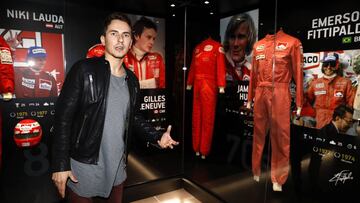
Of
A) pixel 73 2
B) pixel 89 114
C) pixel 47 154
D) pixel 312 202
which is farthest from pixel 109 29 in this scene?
pixel 312 202

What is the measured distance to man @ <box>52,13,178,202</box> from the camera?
50.5 inches

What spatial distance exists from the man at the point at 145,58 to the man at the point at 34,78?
82cm

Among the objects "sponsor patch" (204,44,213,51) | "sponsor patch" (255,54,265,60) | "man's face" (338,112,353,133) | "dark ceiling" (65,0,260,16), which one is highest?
"dark ceiling" (65,0,260,16)

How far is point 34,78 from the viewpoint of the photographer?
8.06 feet

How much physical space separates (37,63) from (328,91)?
96.1 inches

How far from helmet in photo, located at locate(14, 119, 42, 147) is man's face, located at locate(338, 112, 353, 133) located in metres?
2.51

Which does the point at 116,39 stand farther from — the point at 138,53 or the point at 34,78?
the point at 138,53

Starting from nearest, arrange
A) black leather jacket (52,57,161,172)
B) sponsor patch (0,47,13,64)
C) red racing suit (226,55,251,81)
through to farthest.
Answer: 1. black leather jacket (52,57,161,172)
2. sponsor patch (0,47,13,64)
3. red racing suit (226,55,251,81)

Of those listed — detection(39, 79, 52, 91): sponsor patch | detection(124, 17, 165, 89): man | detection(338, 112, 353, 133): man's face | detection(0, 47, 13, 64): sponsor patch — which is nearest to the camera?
detection(338, 112, 353, 133): man's face

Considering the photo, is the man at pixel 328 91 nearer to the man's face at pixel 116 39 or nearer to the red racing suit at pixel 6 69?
the man's face at pixel 116 39

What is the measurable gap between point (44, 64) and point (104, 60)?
1.35m

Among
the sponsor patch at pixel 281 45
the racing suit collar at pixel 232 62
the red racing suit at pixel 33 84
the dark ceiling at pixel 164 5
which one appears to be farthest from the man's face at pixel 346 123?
the red racing suit at pixel 33 84

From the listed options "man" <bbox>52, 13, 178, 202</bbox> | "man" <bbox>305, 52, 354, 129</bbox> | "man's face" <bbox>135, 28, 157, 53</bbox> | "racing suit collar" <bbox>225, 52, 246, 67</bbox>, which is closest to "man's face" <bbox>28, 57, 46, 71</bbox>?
"man's face" <bbox>135, 28, 157, 53</bbox>
